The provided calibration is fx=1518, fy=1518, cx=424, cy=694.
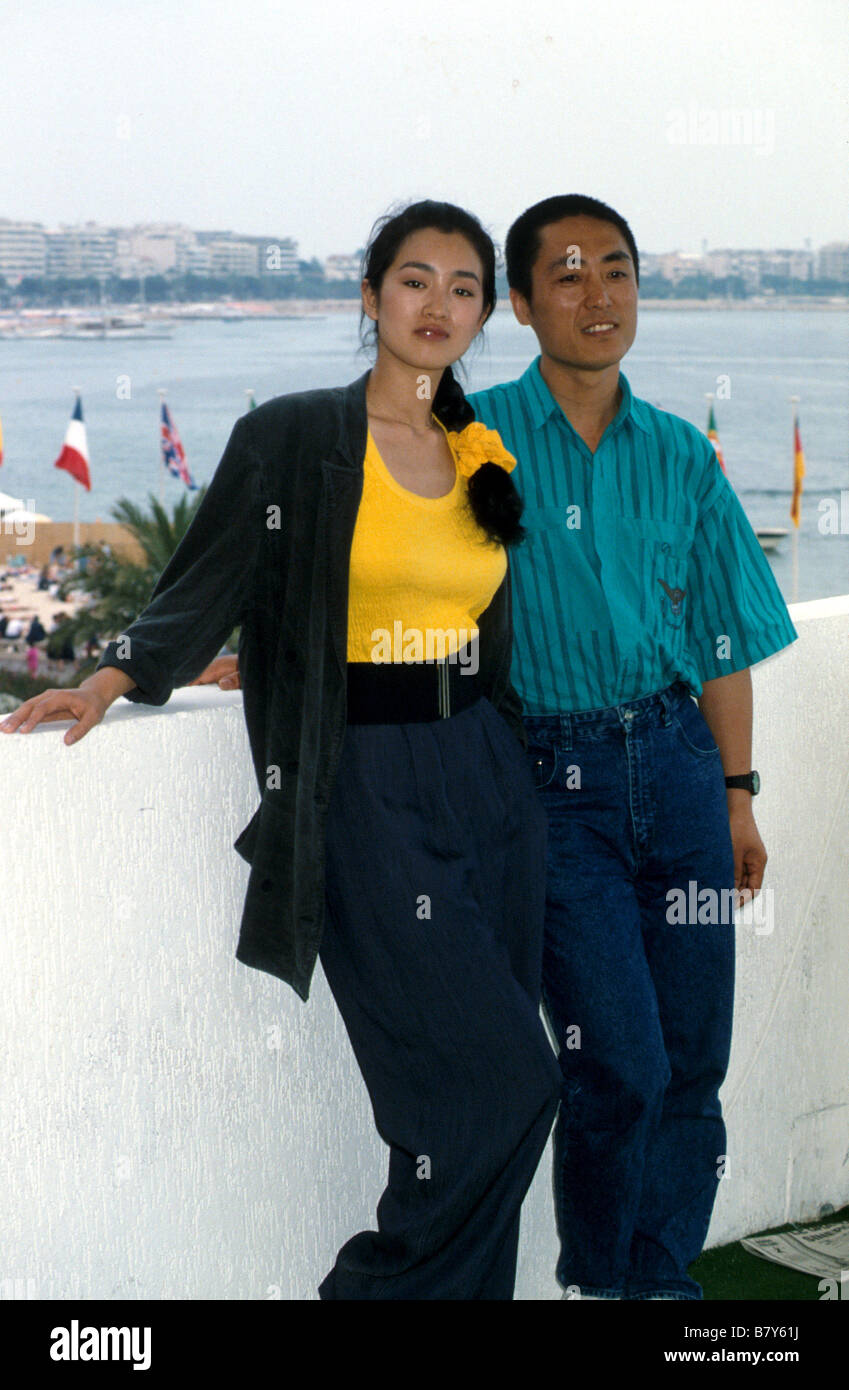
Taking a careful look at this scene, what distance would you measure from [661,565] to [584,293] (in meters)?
0.35

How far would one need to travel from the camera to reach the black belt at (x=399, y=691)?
165cm

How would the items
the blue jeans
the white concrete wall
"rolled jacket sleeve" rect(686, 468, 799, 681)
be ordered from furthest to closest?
1. "rolled jacket sleeve" rect(686, 468, 799, 681)
2. the blue jeans
3. the white concrete wall

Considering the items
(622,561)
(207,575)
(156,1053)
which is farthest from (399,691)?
(156,1053)

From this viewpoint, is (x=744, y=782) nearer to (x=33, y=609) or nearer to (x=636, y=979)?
(x=636, y=979)

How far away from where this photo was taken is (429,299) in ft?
5.74

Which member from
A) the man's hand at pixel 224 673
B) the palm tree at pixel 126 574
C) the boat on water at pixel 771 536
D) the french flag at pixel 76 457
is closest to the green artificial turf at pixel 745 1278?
the man's hand at pixel 224 673

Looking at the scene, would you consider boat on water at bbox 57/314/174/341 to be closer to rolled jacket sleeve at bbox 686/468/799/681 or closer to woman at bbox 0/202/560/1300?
rolled jacket sleeve at bbox 686/468/799/681

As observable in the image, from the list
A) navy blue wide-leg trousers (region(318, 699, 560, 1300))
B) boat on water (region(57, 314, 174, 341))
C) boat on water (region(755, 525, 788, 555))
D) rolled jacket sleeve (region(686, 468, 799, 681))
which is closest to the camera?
navy blue wide-leg trousers (region(318, 699, 560, 1300))

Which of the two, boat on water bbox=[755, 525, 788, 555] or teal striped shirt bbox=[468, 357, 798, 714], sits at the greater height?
boat on water bbox=[755, 525, 788, 555]

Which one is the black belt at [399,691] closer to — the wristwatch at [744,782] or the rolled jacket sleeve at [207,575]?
the rolled jacket sleeve at [207,575]

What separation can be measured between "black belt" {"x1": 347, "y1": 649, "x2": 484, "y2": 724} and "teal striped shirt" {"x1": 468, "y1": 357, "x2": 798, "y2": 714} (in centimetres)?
22

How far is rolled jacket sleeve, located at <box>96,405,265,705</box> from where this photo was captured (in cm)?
166

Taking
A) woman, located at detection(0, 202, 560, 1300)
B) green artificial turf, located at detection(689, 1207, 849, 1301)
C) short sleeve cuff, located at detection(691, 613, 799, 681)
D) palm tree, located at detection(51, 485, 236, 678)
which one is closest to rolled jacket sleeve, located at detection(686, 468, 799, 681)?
short sleeve cuff, located at detection(691, 613, 799, 681)
